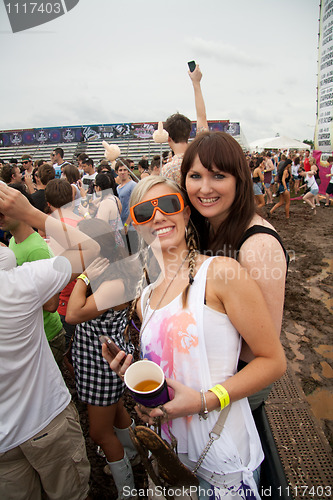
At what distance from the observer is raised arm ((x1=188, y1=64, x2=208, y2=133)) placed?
8.52ft

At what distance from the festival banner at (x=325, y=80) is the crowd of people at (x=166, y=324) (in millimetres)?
15842

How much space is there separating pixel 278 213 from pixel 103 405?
10.8 meters

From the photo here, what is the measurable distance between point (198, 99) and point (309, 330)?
362cm

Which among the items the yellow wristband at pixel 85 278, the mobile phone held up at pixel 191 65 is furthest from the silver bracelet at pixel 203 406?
the mobile phone held up at pixel 191 65

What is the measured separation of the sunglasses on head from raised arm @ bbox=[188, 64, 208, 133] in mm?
1508

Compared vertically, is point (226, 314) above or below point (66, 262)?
below

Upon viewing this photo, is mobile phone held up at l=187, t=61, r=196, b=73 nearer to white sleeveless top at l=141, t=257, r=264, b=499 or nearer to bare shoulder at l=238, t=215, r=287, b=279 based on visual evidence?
bare shoulder at l=238, t=215, r=287, b=279

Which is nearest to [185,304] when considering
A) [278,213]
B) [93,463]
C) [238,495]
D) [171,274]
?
[171,274]

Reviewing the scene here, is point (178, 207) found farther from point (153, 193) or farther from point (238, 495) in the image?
point (238, 495)

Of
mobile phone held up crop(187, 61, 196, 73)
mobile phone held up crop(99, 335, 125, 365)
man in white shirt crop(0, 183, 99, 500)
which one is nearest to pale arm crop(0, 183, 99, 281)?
man in white shirt crop(0, 183, 99, 500)

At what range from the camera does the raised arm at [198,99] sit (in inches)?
102

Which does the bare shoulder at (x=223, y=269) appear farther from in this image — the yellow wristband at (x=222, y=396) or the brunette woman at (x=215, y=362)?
the yellow wristband at (x=222, y=396)

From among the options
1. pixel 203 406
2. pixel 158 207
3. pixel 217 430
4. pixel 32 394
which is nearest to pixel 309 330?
pixel 217 430

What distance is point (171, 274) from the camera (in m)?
1.43
